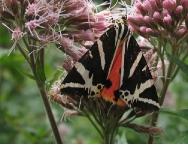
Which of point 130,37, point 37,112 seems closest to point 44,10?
point 130,37

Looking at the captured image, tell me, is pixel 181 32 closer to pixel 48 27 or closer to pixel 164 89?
pixel 164 89

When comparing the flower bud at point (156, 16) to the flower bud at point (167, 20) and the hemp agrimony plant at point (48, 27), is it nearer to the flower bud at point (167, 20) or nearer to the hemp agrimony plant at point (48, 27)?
the flower bud at point (167, 20)

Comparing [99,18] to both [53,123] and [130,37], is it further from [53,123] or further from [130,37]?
[53,123]

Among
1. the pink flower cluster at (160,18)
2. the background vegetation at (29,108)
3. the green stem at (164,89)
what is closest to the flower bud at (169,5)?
the pink flower cluster at (160,18)

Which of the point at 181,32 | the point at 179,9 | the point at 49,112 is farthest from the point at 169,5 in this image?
the point at 49,112

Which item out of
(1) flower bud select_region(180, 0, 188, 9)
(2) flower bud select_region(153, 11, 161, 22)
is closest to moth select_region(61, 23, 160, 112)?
(2) flower bud select_region(153, 11, 161, 22)

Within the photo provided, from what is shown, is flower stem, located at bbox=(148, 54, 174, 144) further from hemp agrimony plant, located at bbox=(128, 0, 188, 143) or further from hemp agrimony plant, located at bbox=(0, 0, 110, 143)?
hemp agrimony plant, located at bbox=(0, 0, 110, 143)

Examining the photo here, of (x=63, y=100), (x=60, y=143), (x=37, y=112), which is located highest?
(x=63, y=100)
